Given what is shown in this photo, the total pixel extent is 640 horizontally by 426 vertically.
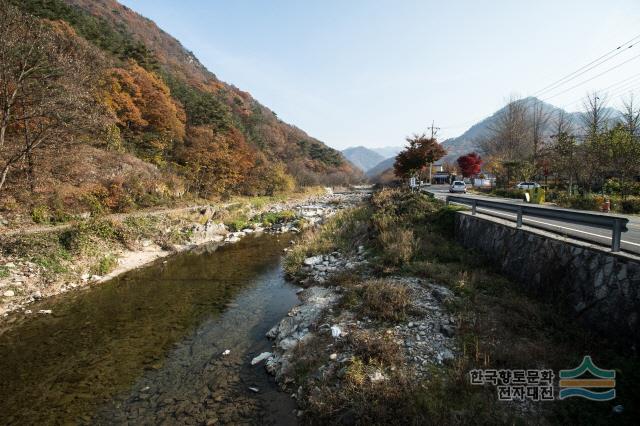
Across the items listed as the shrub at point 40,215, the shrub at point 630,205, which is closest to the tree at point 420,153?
the shrub at point 630,205

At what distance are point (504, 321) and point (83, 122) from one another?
19.3m

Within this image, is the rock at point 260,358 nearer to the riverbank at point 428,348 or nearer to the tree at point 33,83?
the riverbank at point 428,348

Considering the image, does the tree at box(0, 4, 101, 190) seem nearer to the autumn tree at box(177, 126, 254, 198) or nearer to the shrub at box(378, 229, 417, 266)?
the shrub at box(378, 229, 417, 266)

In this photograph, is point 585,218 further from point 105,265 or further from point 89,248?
point 89,248

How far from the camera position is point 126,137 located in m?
32.3

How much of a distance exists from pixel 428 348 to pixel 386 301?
74.6 inches

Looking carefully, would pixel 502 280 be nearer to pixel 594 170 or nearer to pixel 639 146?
→ pixel 639 146

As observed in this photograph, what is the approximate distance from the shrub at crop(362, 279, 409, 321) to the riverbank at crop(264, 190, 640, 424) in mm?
28

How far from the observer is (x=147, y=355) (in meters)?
7.70
